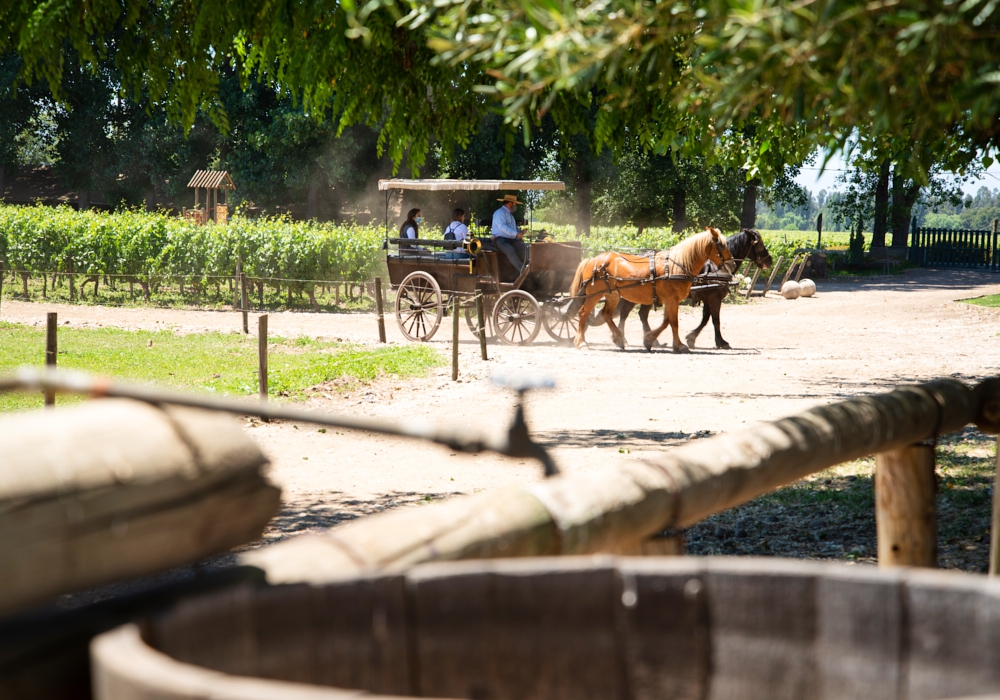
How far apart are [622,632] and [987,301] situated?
23368 millimetres

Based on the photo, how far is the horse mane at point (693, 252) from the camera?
1535 cm

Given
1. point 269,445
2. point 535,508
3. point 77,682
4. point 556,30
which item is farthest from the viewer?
point 269,445

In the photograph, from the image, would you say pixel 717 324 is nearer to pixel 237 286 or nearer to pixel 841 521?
pixel 841 521

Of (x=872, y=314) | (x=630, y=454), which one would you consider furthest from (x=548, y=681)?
(x=872, y=314)

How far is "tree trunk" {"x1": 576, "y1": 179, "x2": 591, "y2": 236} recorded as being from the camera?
131 ft

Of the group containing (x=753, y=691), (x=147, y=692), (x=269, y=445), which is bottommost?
(x=269, y=445)

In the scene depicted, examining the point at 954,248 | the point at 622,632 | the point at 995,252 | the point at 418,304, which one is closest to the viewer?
the point at 622,632

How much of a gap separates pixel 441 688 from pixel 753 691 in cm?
49

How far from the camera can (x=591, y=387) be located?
1166 cm

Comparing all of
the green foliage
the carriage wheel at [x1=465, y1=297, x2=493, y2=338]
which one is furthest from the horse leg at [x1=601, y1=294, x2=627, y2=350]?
the green foliage

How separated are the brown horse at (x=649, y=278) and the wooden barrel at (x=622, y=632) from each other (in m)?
13.9

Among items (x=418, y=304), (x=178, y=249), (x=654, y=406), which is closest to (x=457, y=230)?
(x=418, y=304)

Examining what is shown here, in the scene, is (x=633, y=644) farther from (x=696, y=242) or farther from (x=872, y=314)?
(x=872, y=314)

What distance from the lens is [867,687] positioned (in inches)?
55.2
